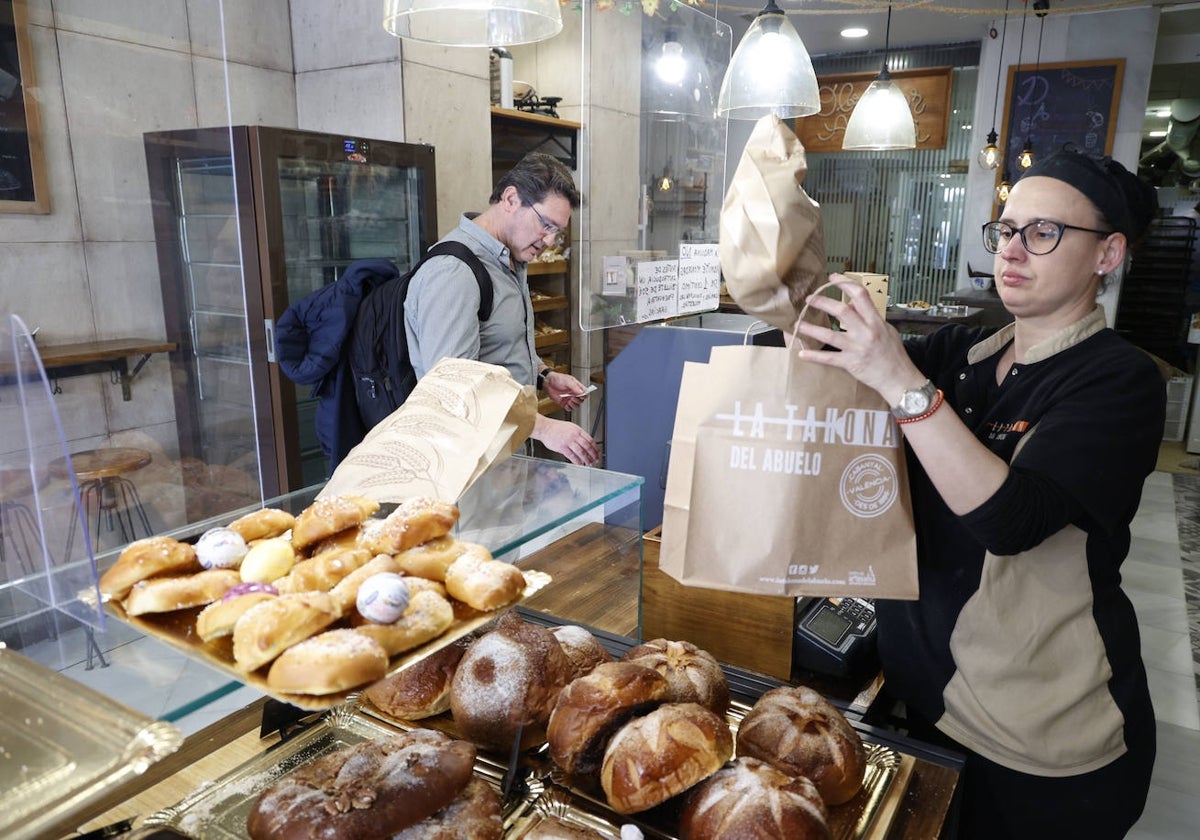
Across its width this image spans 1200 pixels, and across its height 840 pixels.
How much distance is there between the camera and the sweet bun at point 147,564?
3.05ft

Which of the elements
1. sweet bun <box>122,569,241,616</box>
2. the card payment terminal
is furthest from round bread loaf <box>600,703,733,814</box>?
the card payment terminal

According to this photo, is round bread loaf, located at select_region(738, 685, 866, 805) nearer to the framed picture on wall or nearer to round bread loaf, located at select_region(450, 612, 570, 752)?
round bread loaf, located at select_region(450, 612, 570, 752)

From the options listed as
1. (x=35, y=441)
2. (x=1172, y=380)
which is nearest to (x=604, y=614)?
(x=35, y=441)

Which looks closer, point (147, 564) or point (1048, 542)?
point (147, 564)

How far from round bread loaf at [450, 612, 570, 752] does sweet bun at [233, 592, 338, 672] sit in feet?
1.01

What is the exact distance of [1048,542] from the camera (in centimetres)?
123

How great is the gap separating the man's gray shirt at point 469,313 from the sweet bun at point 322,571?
1.25m

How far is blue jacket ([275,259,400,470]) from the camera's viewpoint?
2.57m

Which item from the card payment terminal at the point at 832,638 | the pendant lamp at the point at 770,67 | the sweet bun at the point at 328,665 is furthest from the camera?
the pendant lamp at the point at 770,67

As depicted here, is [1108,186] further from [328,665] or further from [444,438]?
[328,665]

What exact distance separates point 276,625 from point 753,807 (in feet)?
1.75

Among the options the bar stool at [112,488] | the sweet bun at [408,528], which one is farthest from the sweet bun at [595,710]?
the bar stool at [112,488]

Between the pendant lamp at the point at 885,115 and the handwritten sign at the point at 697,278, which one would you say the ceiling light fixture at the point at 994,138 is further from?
the handwritten sign at the point at 697,278

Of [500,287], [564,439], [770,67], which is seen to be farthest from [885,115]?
[564,439]
